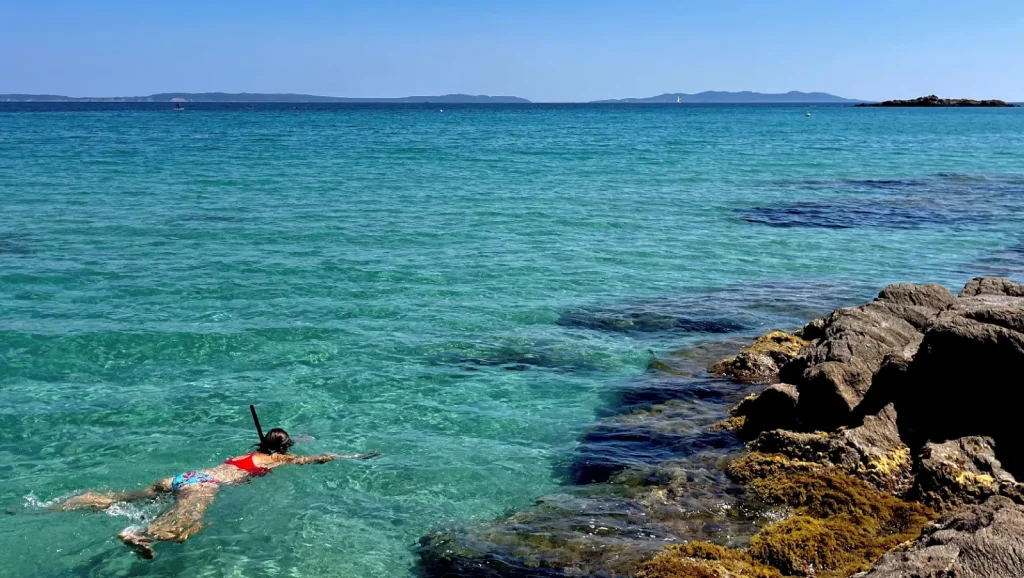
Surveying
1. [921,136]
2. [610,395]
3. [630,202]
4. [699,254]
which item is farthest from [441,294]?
[921,136]

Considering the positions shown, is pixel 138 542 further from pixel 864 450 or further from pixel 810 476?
pixel 864 450

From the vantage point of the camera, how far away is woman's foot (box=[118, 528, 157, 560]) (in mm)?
8805

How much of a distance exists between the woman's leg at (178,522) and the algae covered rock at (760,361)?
337 inches

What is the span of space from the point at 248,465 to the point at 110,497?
5.47 ft

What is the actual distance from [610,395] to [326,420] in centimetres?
468

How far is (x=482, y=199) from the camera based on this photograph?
35.2 m

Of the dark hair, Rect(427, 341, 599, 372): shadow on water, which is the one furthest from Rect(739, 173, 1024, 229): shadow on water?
the dark hair

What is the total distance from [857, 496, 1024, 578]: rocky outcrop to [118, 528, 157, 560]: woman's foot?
7189 mm

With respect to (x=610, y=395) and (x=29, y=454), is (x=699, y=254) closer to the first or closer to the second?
(x=610, y=395)

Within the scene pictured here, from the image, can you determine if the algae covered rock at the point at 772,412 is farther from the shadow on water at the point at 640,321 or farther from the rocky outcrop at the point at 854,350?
the shadow on water at the point at 640,321

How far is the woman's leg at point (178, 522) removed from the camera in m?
8.98

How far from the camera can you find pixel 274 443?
36.2 feet

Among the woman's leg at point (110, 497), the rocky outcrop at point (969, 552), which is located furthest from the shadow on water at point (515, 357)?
the rocky outcrop at point (969, 552)

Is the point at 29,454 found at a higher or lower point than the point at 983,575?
lower
